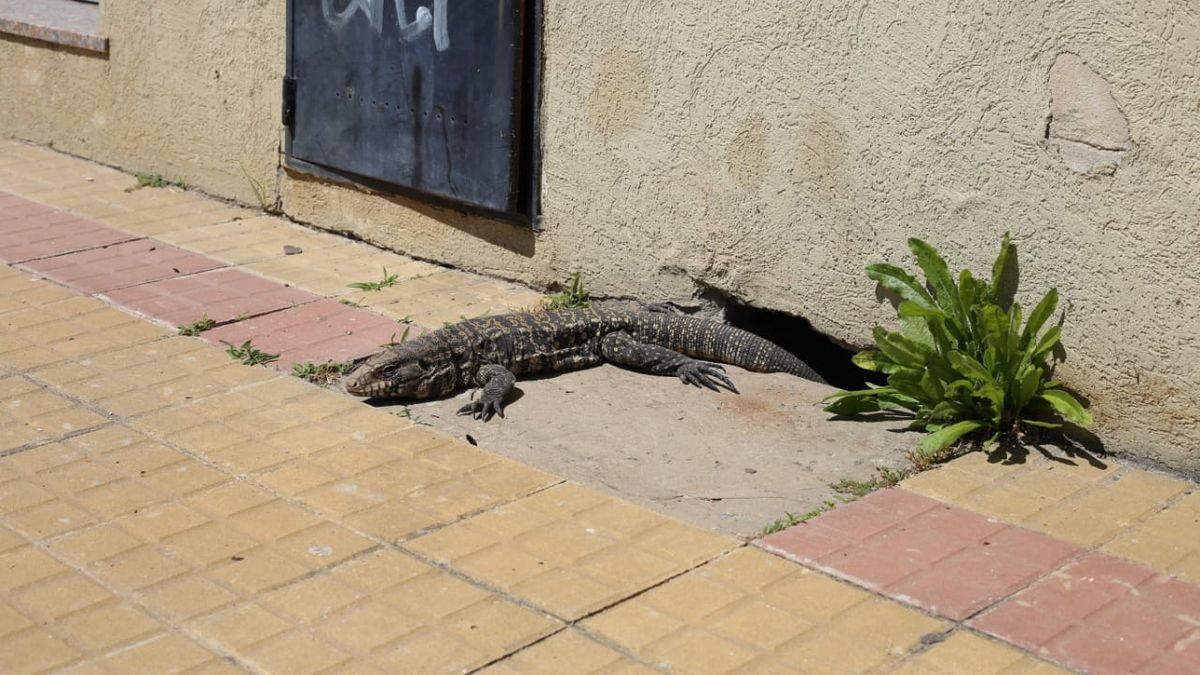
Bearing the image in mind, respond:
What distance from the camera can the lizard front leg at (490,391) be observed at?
21.3 ft

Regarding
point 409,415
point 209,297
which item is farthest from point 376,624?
point 209,297

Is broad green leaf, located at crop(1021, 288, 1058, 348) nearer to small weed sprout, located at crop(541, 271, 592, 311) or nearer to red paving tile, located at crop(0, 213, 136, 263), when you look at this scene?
small weed sprout, located at crop(541, 271, 592, 311)

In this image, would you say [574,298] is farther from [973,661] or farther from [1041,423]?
[973,661]

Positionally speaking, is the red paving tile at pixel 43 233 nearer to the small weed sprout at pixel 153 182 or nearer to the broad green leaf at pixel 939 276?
the small weed sprout at pixel 153 182

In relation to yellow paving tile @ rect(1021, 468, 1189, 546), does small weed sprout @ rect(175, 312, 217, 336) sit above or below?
below

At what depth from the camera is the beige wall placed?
5.66 meters

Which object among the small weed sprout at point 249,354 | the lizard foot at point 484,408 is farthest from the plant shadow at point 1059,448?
the small weed sprout at point 249,354

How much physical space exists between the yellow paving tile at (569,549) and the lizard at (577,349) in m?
1.37

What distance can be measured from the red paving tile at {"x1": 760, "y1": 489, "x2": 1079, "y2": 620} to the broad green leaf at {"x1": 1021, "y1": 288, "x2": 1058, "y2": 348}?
0.95m

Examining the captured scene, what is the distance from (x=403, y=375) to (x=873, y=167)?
93.1 inches

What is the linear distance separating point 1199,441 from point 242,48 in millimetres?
6480

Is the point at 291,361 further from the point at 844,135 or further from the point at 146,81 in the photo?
the point at 146,81

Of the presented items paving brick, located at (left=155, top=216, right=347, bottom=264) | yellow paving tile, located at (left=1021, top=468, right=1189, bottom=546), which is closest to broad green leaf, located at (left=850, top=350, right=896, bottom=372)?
yellow paving tile, located at (left=1021, top=468, right=1189, bottom=546)

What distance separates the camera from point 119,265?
8.45m
